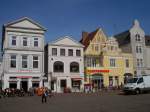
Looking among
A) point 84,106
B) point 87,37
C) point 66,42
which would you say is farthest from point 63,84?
point 84,106

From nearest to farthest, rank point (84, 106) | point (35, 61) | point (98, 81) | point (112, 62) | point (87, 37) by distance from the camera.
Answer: point (84, 106), point (35, 61), point (98, 81), point (112, 62), point (87, 37)

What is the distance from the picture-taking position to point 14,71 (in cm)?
4381

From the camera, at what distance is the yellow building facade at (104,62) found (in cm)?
5144

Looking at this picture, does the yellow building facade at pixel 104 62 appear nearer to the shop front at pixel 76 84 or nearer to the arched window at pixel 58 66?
the shop front at pixel 76 84

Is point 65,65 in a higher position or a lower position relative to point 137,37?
lower

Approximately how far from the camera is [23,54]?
44.9 metres

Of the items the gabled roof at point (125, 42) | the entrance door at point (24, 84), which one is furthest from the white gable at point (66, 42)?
the gabled roof at point (125, 42)

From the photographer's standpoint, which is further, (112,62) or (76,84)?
(112,62)

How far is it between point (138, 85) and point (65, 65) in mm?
18998

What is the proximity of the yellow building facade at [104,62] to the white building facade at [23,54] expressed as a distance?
10612 millimetres

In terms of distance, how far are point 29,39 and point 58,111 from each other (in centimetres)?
3121

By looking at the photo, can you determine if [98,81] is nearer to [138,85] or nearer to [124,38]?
[124,38]

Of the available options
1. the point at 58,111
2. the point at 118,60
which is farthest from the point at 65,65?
the point at 58,111

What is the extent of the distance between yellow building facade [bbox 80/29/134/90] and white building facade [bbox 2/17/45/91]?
34.8 ft
